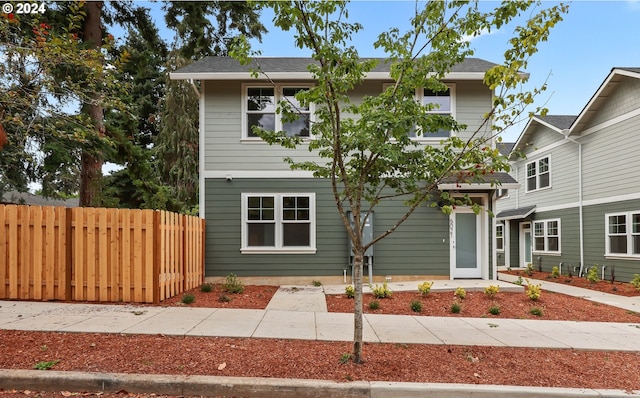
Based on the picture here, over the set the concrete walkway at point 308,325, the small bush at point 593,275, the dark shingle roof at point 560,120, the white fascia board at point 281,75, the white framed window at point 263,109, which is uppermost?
the dark shingle roof at point 560,120

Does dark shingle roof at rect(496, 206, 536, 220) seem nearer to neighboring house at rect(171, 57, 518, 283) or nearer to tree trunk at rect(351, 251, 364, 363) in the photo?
neighboring house at rect(171, 57, 518, 283)

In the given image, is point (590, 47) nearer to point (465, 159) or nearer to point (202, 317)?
point (465, 159)

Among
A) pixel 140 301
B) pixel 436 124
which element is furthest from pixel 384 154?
pixel 140 301

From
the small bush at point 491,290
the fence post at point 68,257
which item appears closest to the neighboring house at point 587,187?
the small bush at point 491,290

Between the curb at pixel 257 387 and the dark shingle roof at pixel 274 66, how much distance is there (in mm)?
8105

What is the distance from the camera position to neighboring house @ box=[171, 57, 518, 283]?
10.3m

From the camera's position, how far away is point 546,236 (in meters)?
16.2

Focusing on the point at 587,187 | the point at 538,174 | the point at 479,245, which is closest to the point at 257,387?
the point at 479,245

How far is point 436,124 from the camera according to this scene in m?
4.40

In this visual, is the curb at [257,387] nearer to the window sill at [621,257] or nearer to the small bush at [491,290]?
the small bush at [491,290]

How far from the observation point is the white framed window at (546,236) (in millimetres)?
15602

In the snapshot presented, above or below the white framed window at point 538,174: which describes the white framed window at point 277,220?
below

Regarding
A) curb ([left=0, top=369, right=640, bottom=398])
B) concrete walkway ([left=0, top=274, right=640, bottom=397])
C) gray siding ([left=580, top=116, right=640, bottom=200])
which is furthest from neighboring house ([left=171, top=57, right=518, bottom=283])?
curb ([left=0, top=369, right=640, bottom=398])

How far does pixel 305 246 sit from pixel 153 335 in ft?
18.2
